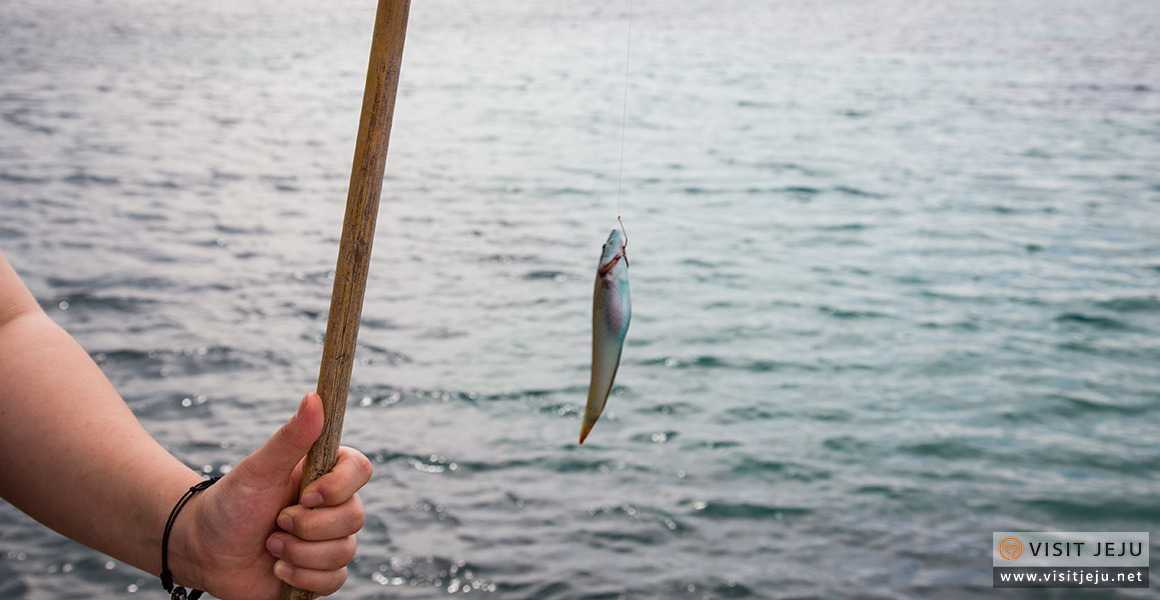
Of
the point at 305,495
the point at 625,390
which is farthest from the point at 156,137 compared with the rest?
the point at 305,495

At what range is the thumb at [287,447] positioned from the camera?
1.56 meters

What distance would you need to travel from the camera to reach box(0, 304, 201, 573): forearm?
5.52 feet

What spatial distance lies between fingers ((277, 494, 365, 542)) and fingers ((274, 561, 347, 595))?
0.22ft

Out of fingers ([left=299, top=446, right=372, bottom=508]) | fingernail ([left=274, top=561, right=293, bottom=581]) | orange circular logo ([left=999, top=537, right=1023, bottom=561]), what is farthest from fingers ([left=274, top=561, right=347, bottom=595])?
orange circular logo ([left=999, top=537, right=1023, bottom=561])

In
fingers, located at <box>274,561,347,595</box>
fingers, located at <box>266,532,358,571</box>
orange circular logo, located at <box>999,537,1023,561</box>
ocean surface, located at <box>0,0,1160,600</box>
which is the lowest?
orange circular logo, located at <box>999,537,1023,561</box>

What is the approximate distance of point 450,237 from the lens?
11047 mm

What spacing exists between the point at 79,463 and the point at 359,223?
0.74m

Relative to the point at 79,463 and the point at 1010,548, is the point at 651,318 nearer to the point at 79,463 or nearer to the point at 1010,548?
the point at 1010,548

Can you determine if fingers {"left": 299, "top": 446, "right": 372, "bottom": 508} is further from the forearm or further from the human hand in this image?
the forearm

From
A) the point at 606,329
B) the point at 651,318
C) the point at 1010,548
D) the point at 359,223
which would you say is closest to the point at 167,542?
the point at 359,223

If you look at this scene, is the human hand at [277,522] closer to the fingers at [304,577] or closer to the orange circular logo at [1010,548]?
the fingers at [304,577]

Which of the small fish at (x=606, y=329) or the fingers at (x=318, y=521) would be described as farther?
the fingers at (x=318, y=521)

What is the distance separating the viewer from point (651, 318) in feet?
29.0

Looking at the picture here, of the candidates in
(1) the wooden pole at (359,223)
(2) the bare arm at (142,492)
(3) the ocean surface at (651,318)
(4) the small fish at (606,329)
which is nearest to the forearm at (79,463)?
(2) the bare arm at (142,492)
